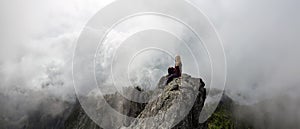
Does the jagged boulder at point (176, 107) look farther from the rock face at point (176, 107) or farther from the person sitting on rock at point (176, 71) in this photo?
the person sitting on rock at point (176, 71)

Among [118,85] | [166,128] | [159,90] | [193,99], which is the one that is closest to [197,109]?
[193,99]

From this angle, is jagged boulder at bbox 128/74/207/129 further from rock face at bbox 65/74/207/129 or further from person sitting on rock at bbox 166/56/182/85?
person sitting on rock at bbox 166/56/182/85

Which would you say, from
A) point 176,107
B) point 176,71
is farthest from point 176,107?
point 176,71

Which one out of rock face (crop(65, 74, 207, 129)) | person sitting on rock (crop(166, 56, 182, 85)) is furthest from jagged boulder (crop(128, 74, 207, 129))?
person sitting on rock (crop(166, 56, 182, 85))

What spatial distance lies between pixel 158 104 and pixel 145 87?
7146 mm

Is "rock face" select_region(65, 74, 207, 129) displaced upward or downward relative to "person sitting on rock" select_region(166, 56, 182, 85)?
downward

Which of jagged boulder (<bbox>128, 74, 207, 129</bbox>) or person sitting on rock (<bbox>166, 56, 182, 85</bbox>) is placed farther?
person sitting on rock (<bbox>166, 56, 182, 85</bbox>)

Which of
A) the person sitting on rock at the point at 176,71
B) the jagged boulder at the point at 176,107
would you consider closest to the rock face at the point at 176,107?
the jagged boulder at the point at 176,107

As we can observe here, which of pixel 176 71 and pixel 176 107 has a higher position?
pixel 176 71

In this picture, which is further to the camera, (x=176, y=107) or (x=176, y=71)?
(x=176, y=71)

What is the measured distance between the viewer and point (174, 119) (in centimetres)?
2806

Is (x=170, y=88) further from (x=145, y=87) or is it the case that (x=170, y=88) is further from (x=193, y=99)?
(x=145, y=87)

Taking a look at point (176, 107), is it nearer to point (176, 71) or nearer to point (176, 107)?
point (176, 107)

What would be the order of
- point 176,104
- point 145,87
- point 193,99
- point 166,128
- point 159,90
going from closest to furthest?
Result: point 166,128 → point 176,104 → point 193,99 → point 159,90 → point 145,87
